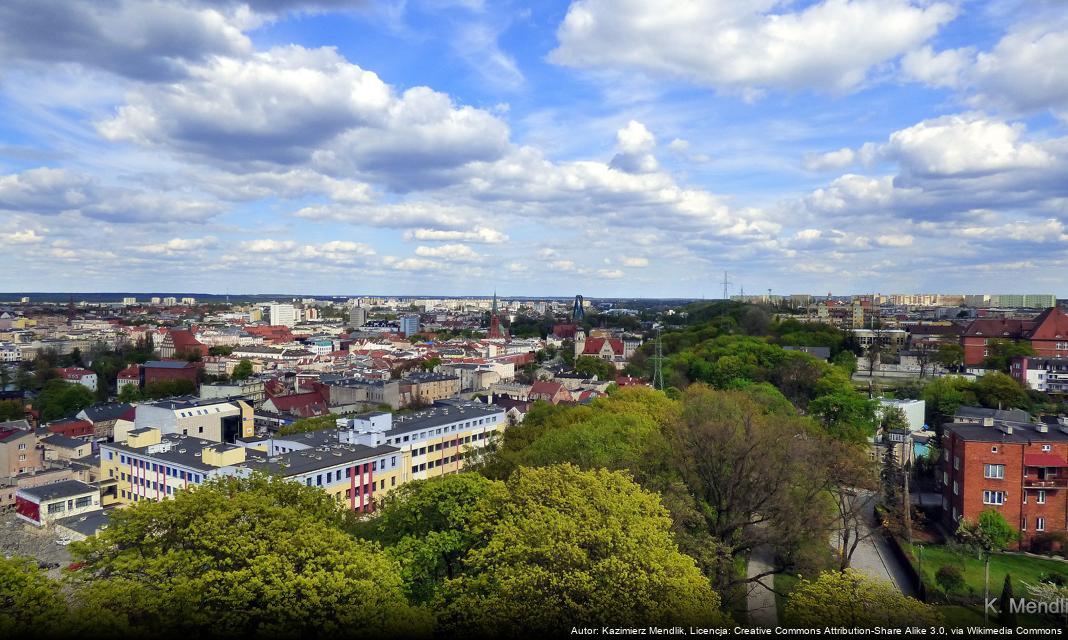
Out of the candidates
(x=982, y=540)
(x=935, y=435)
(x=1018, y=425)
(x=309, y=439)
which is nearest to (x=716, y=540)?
(x=982, y=540)

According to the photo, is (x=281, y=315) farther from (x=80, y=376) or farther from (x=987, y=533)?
(x=987, y=533)

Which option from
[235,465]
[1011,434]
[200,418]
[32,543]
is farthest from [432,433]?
[1011,434]

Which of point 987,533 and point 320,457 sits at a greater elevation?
point 320,457

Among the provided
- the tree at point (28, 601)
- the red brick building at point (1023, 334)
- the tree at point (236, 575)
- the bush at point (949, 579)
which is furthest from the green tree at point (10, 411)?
the red brick building at point (1023, 334)

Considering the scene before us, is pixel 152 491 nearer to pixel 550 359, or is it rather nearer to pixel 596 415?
pixel 596 415

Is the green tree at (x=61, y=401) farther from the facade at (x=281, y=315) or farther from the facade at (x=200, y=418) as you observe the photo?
the facade at (x=281, y=315)

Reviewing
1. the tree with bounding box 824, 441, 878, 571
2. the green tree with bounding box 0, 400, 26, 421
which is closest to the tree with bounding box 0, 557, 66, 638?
the tree with bounding box 824, 441, 878, 571
